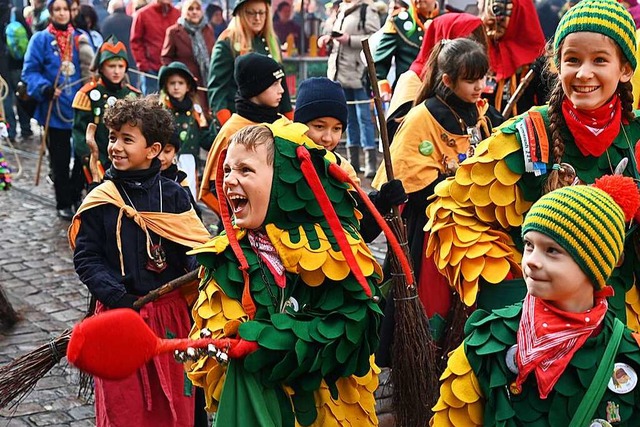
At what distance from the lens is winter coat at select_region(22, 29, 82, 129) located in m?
10.2

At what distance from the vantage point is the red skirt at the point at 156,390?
4473 mm

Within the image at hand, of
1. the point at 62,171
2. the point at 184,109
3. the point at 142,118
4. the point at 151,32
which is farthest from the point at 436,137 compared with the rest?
the point at 151,32

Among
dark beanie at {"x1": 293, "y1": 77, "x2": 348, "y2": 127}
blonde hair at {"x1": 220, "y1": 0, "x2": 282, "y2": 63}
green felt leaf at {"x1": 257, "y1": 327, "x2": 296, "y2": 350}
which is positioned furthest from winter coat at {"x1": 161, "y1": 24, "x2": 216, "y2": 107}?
green felt leaf at {"x1": 257, "y1": 327, "x2": 296, "y2": 350}

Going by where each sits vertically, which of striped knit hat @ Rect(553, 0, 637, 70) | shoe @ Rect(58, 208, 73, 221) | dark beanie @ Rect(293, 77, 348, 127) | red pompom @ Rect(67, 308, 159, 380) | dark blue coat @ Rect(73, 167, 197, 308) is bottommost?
shoe @ Rect(58, 208, 73, 221)

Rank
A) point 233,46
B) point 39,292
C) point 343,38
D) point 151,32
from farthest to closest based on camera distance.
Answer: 1. point 151,32
2. point 343,38
3. point 233,46
4. point 39,292

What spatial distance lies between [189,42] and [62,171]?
268 centimetres

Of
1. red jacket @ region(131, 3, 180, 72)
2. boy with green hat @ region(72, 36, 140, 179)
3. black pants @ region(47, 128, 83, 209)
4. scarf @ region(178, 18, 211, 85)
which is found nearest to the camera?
boy with green hat @ region(72, 36, 140, 179)

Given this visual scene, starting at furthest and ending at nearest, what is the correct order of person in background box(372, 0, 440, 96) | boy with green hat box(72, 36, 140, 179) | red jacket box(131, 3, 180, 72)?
red jacket box(131, 3, 180, 72), person in background box(372, 0, 440, 96), boy with green hat box(72, 36, 140, 179)

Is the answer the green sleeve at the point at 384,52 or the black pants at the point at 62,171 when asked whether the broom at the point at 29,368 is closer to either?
the green sleeve at the point at 384,52

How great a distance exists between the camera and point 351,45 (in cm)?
1181

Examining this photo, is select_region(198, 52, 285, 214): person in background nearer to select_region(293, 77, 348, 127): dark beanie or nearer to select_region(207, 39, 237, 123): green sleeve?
select_region(293, 77, 348, 127): dark beanie

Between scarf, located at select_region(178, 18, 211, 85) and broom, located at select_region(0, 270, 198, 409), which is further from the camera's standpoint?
scarf, located at select_region(178, 18, 211, 85)

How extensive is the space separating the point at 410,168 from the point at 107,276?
1.78 m

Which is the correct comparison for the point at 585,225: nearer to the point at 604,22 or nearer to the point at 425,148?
the point at 604,22
